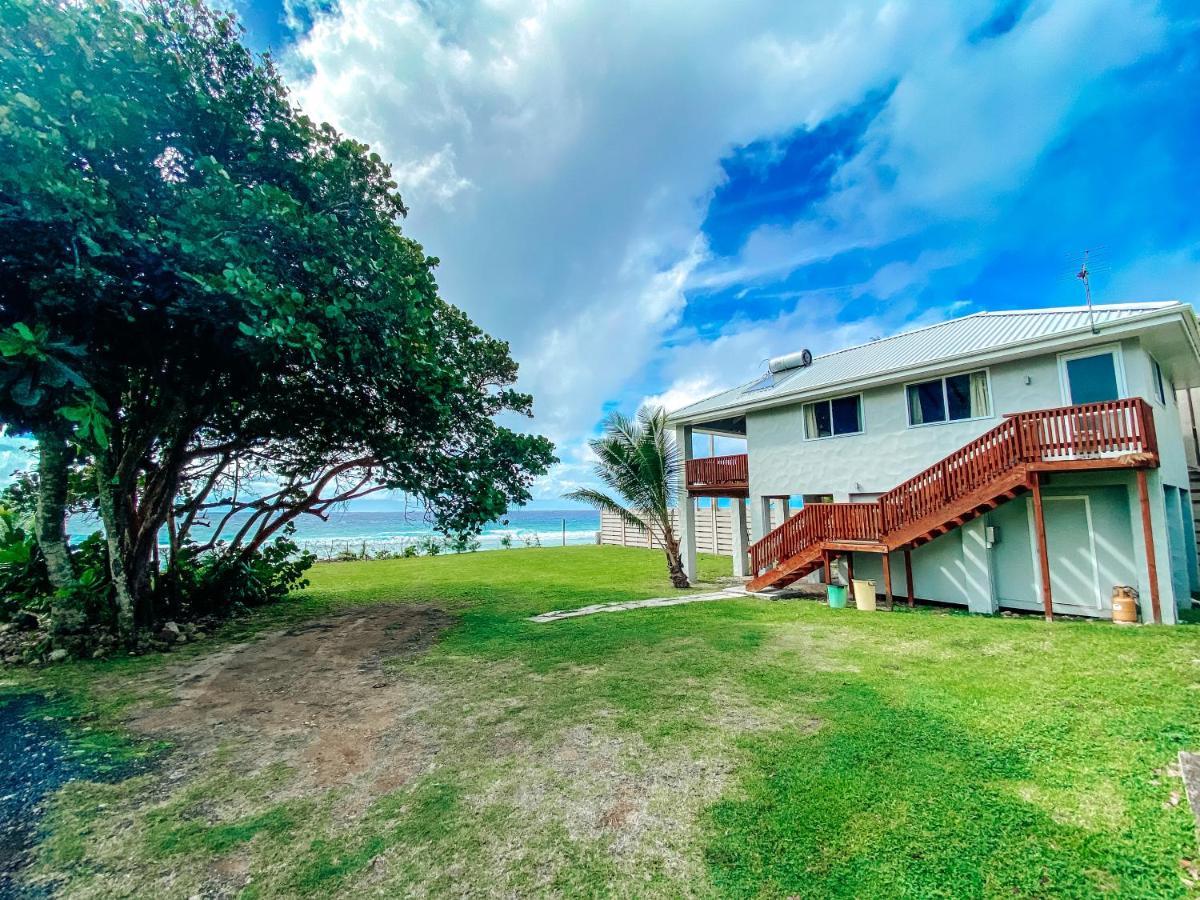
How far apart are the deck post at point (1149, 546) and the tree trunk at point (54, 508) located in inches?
656

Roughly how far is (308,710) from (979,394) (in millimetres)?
13171

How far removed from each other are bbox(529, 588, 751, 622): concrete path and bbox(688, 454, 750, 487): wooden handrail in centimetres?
360

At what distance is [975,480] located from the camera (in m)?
9.73

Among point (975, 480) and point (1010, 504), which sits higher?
point (975, 480)

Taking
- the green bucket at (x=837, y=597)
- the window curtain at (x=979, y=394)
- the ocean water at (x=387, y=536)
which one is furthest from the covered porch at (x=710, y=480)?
the window curtain at (x=979, y=394)

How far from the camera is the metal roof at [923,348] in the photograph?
9461 mm

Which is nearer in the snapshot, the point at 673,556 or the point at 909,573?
the point at 909,573

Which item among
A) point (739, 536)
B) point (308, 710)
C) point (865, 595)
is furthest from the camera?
point (739, 536)

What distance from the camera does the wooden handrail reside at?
15773mm

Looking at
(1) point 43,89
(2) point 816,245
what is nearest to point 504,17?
(1) point 43,89

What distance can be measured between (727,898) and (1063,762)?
318cm

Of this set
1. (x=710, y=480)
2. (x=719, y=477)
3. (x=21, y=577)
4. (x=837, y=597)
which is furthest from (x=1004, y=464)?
(x=21, y=577)

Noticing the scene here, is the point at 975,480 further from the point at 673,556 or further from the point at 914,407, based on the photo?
the point at 673,556

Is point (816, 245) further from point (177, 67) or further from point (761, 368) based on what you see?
point (177, 67)
